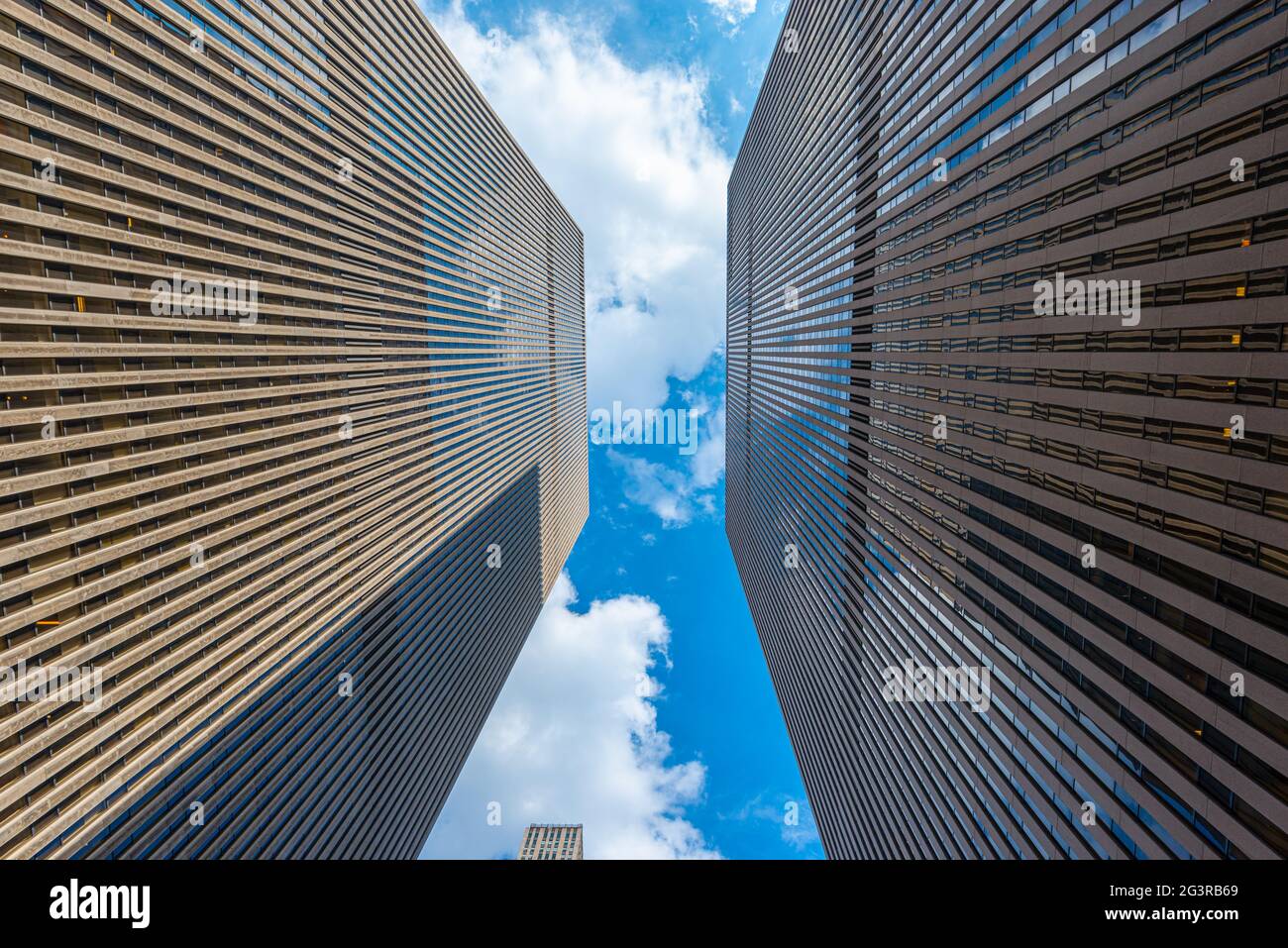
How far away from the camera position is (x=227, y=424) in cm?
3938

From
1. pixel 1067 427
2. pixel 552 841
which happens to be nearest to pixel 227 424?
pixel 1067 427

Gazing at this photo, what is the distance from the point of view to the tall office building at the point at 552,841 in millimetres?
155625

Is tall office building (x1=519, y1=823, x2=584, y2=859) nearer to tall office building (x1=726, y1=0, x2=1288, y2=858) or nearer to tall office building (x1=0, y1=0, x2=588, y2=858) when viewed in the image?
tall office building (x1=0, y1=0, x2=588, y2=858)

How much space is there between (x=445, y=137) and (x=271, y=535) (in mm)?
69350

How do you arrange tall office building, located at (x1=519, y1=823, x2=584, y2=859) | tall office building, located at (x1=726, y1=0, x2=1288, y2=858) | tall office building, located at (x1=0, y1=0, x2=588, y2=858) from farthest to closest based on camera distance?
tall office building, located at (x1=519, y1=823, x2=584, y2=859), tall office building, located at (x1=0, y1=0, x2=588, y2=858), tall office building, located at (x1=726, y1=0, x2=1288, y2=858)

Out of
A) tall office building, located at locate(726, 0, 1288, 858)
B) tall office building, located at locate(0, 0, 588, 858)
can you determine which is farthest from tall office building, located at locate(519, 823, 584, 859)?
tall office building, located at locate(726, 0, 1288, 858)

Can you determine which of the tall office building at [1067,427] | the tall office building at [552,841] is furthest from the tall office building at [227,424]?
the tall office building at [552,841]

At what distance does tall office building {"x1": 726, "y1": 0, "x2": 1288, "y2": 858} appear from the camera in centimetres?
1767

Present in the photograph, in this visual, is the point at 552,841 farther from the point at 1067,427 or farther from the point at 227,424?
the point at 1067,427

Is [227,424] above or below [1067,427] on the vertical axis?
above

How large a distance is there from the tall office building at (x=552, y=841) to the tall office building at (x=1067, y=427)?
437ft

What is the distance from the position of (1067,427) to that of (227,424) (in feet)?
185

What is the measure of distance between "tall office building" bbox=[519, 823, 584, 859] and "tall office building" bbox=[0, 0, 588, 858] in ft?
315
